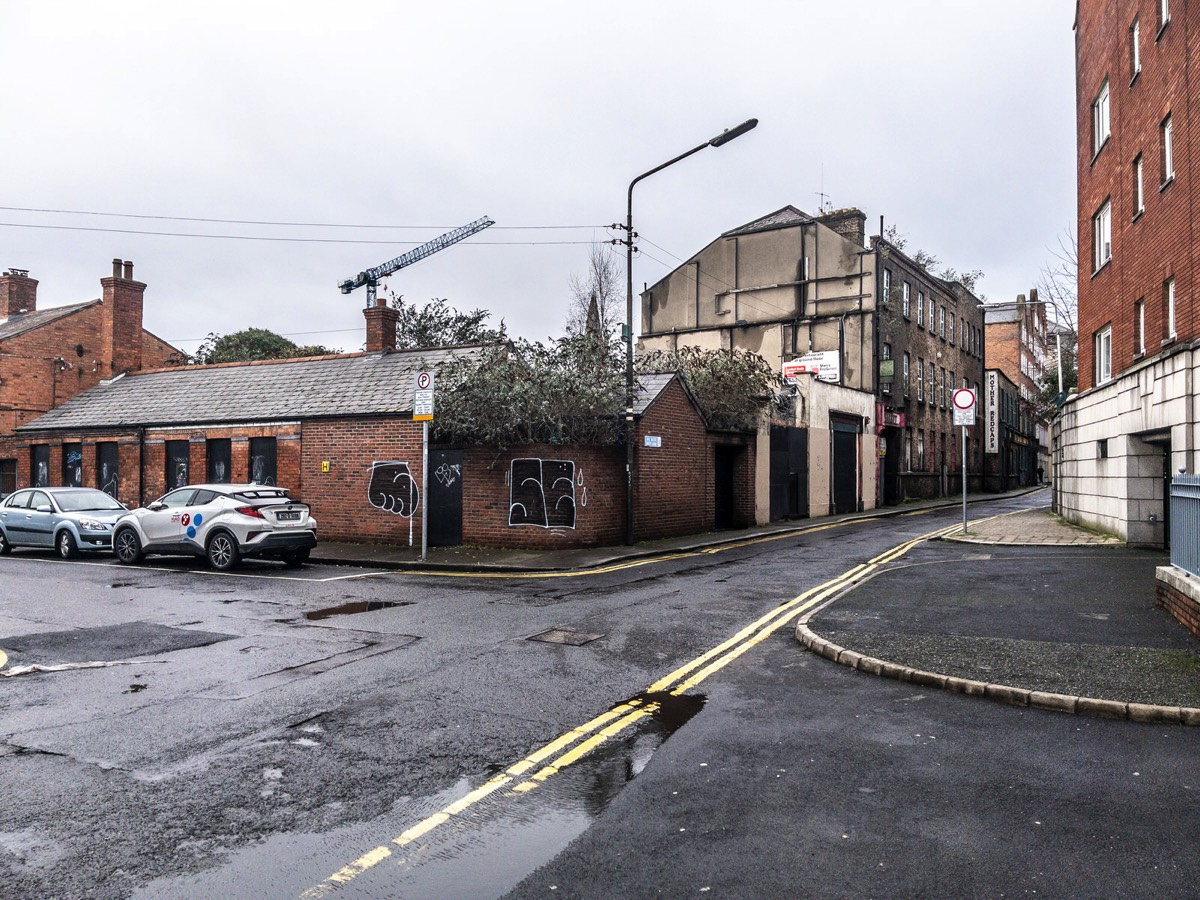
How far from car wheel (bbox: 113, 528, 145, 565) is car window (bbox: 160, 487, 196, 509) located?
102 centimetres

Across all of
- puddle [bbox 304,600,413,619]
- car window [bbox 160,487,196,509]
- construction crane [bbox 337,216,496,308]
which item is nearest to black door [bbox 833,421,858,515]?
car window [bbox 160,487,196,509]

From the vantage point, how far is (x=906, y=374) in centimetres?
3791

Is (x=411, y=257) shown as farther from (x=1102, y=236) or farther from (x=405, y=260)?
(x=1102, y=236)

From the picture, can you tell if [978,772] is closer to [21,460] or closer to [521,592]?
[521,592]

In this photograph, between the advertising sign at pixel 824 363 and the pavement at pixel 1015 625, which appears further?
the advertising sign at pixel 824 363

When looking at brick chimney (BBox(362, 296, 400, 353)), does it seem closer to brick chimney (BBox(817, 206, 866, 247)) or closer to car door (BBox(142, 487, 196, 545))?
car door (BBox(142, 487, 196, 545))

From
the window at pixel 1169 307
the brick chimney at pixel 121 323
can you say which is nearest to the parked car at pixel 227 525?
the brick chimney at pixel 121 323

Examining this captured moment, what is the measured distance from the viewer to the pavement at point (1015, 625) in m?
6.10

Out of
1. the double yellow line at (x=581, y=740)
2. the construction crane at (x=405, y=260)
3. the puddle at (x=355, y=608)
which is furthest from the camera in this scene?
the construction crane at (x=405, y=260)

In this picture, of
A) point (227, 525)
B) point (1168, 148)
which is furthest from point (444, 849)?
point (1168, 148)

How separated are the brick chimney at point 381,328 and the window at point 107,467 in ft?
26.6

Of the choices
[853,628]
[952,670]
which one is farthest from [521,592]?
[952,670]

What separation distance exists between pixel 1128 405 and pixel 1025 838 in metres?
15.3

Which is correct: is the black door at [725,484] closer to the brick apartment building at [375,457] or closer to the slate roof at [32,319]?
the brick apartment building at [375,457]
